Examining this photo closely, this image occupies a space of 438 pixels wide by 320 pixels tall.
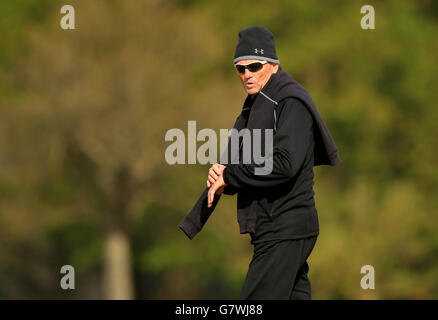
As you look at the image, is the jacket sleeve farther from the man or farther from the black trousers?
the black trousers

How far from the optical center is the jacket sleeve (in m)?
3.66

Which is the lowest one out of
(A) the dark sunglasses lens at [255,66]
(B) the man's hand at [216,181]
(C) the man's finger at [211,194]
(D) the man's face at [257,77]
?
(C) the man's finger at [211,194]

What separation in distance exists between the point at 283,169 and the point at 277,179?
6 centimetres

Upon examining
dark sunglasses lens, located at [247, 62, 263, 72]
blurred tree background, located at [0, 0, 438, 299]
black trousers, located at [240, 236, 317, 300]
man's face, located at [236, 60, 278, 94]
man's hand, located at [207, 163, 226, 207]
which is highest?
blurred tree background, located at [0, 0, 438, 299]

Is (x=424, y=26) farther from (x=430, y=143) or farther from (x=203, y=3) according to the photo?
(x=203, y=3)

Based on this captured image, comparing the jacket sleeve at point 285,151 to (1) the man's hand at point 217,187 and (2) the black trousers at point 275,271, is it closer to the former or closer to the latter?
(1) the man's hand at point 217,187

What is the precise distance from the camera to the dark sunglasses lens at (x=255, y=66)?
3.93 meters

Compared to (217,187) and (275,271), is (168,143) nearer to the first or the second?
(217,187)

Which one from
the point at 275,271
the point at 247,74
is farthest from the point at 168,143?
the point at 275,271

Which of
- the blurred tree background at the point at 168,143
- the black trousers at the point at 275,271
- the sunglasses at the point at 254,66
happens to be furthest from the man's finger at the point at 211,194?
the blurred tree background at the point at 168,143

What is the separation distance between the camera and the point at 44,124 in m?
21.2

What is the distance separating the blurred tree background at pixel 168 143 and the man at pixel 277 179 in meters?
17.1

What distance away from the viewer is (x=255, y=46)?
3.90m

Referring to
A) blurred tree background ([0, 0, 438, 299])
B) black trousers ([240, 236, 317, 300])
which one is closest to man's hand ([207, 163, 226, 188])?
black trousers ([240, 236, 317, 300])
